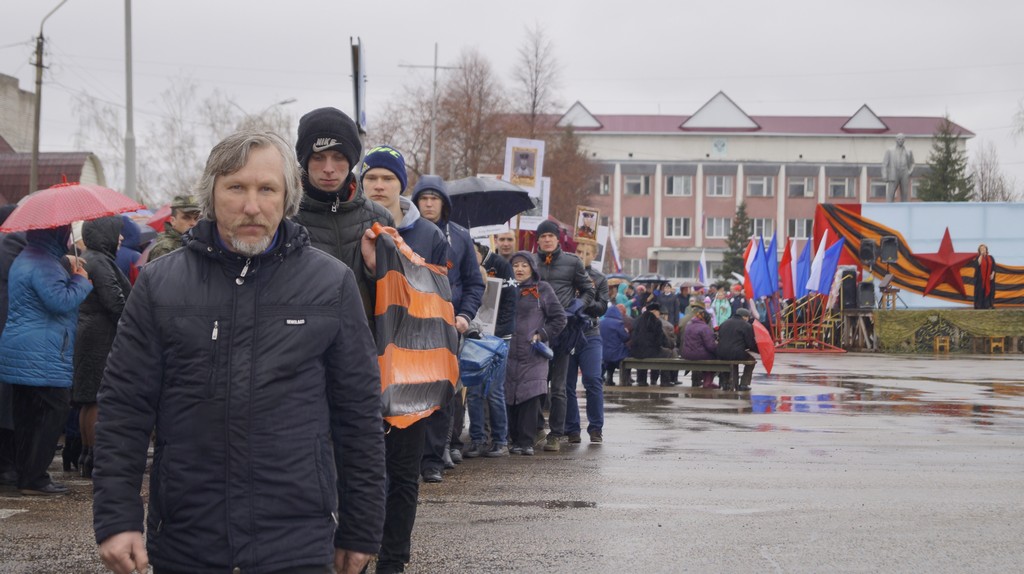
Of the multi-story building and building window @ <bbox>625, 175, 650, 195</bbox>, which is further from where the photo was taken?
building window @ <bbox>625, 175, 650, 195</bbox>

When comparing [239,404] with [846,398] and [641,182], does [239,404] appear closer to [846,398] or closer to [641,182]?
[846,398]

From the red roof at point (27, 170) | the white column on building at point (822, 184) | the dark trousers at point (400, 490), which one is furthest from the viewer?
the white column on building at point (822, 184)

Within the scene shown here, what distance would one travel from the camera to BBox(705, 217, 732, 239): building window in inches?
4149

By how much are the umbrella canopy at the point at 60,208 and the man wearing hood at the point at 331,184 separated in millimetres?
3728

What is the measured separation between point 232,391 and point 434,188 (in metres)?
4.62

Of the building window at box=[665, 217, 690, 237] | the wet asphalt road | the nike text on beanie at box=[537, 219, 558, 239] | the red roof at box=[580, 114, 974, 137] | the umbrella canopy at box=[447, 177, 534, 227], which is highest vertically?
the red roof at box=[580, 114, 974, 137]

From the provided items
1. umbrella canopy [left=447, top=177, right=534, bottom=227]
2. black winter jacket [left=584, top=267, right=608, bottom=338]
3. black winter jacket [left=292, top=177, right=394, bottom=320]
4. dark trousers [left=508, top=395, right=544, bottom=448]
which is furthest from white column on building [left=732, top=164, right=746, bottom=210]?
black winter jacket [left=292, top=177, right=394, bottom=320]

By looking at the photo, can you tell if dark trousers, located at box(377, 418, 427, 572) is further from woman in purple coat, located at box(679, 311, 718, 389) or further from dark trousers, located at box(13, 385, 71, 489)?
woman in purple coat, located at box(679, 311, 718, 389)

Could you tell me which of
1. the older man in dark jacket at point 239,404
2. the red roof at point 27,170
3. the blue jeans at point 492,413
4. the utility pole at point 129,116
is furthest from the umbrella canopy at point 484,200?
the red roof at point 27,170

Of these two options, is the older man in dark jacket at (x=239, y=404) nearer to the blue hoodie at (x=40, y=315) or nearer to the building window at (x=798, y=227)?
the blue hoodie at (x=40, y=315)

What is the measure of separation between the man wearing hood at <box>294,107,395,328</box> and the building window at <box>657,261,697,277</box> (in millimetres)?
99419

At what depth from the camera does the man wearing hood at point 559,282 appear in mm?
11789

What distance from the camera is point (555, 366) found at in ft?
39.1

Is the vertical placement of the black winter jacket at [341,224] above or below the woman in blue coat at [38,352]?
above
